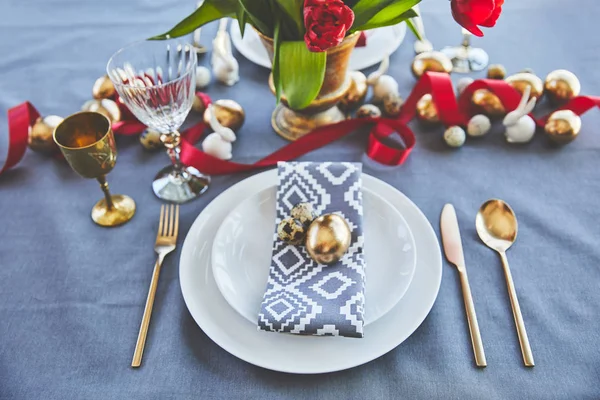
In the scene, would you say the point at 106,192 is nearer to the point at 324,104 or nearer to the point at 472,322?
the point at 324,104

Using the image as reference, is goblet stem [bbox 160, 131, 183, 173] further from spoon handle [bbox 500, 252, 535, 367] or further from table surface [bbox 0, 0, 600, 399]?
spoon handle [bbox 500, 252, 535, 367]

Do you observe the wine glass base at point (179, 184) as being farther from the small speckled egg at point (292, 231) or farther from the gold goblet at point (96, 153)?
the small speckled egg at point (292, 231)

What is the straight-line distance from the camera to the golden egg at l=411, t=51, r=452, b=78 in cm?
72

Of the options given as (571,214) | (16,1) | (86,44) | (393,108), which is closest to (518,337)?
(571,214)

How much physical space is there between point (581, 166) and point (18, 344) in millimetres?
635

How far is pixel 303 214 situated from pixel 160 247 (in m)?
0.16

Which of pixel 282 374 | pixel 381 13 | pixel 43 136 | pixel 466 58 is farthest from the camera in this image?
pixel 466 58

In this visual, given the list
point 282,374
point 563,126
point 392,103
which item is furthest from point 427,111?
point 282,374

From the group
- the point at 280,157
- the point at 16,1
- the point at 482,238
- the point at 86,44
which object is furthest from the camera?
the point at 16,1

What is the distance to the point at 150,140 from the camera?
2.16 feet

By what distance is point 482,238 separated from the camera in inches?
21.4

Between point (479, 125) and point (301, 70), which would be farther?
point (479, 125)

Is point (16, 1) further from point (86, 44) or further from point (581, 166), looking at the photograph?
point (581, 166)

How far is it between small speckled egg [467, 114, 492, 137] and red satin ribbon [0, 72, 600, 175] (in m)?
0.02
